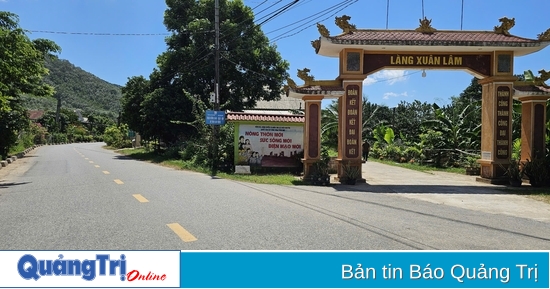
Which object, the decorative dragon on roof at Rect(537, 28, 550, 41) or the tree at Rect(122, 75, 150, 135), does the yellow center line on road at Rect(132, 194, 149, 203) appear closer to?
the decorative dragon on roof at Rect(537, 28, 550, 41)

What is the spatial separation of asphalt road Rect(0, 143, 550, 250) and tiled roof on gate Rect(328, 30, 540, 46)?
222 inches

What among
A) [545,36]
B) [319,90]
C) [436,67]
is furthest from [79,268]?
[545,36]

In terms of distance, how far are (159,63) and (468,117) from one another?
20.8 metres

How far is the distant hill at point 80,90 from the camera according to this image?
121312 millimetres

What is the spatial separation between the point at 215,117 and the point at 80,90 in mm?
130246

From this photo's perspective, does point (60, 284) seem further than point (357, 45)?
No

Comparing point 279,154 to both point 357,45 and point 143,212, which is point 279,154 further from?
point 143,212

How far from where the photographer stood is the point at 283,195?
11.5 m

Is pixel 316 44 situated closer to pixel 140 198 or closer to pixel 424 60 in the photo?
pixel 424 60

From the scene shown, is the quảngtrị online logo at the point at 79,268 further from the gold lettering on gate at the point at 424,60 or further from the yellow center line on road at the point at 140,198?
the gold lettering on gate at the point at 424,60

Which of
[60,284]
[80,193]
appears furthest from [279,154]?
[60,284]

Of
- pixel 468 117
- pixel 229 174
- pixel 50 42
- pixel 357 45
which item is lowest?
pixel 229 174

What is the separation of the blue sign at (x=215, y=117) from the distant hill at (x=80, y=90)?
355ft

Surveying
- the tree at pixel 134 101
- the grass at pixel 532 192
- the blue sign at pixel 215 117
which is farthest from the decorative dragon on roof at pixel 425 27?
the tree at pixel 134 101
